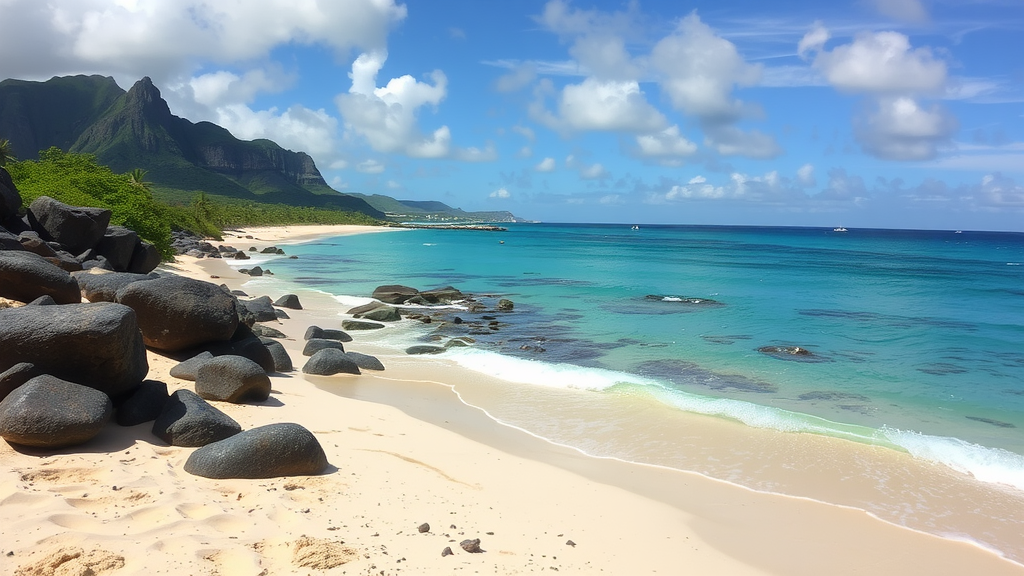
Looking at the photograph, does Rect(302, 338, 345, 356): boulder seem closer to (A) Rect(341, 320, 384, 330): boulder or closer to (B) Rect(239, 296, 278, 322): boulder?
(B) Rect(239, 296, 278, 322): boulder

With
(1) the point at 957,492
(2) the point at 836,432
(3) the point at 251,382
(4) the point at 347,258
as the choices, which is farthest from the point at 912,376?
(4) the point at 347,258

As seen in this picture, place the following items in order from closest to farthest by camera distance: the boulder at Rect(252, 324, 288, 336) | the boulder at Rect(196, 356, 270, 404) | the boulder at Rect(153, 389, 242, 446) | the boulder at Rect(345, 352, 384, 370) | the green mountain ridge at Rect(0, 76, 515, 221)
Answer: the boulder at Rect(153, 389, 242, 446) → the boulder at Rect(196, 356, 270, 404) → the boulder at Rect(345, 352, 384, 370) → the boulder at Rect(252, 324, 288, 336) → the green mountain ridge at Rect(0, 76, 515, 221)

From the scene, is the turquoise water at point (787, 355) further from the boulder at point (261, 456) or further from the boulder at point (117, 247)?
the boulder at point (117, 247)

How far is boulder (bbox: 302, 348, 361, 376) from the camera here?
1213 cm

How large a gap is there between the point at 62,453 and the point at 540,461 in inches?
207

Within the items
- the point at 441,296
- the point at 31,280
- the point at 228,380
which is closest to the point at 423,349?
the point at 228,380

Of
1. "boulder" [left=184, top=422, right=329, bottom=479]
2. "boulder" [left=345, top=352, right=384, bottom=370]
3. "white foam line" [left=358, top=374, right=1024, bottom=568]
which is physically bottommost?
"white foam line" [left=358, top=374, right=1024, bottom=568]

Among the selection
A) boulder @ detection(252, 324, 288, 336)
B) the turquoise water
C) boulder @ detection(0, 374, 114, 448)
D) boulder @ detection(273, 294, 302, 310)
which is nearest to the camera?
boulder @ detection(0, 374, 114, 448)

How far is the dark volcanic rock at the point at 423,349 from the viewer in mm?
15757

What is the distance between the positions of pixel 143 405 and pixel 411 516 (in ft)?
11.0

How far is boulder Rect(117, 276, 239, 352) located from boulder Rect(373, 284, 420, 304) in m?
15.6

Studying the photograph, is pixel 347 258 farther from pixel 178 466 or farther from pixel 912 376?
pixel 178 466

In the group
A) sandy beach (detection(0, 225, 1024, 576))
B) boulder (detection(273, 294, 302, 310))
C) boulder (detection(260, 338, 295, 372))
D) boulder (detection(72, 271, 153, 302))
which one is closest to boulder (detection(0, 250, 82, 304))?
boulder (detection(72, 271, 153, 302))

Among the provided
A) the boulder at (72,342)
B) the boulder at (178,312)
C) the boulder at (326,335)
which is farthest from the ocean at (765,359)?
the boulder at (72,342)
